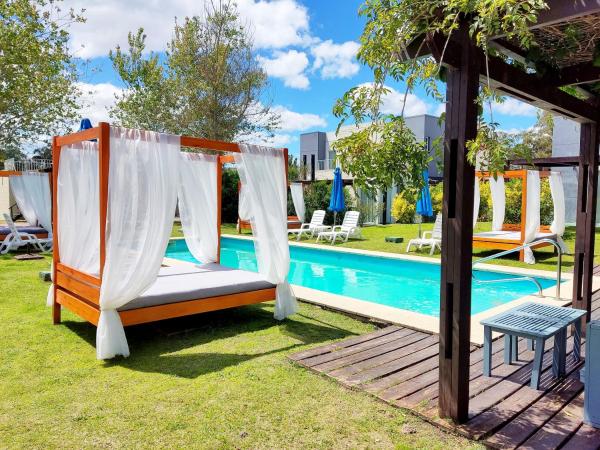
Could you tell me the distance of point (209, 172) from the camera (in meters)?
6.97

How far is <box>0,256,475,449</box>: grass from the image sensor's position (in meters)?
2.93

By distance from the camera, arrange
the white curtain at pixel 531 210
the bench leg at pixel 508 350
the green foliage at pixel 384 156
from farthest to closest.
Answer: the white curtain at pixel 531 210 < the bench leg at pixel 508 350 < the green foliage at pixel 384 156

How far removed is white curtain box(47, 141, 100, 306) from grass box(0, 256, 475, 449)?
833mm

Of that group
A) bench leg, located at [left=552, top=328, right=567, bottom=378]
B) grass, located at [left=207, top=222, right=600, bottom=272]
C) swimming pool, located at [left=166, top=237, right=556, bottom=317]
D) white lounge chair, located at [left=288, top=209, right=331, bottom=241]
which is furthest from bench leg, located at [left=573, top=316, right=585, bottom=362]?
white lounge chair, located at [left=288, top=209, right=331, bottom=241]

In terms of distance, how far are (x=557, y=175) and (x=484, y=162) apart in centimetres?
1016

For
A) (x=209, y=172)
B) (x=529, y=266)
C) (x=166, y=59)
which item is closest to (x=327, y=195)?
(x=166, y=59)

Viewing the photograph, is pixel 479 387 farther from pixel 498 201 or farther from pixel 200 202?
pixel 498 201

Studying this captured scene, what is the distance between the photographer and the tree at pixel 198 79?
2039 cm

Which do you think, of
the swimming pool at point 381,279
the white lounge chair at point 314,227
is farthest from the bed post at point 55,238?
the white lounge chair at point 314,227

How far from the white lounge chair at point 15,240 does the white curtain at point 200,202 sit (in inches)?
267

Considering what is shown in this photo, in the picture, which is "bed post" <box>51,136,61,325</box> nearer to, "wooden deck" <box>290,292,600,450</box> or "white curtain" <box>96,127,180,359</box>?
"white curtain" <box>96,127,180,359</box>

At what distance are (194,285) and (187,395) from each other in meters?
1.97

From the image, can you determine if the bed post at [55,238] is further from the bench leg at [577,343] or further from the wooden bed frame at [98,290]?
the bench leg at [577,343]

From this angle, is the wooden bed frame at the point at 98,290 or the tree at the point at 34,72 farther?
the tree at the point at 34,72
